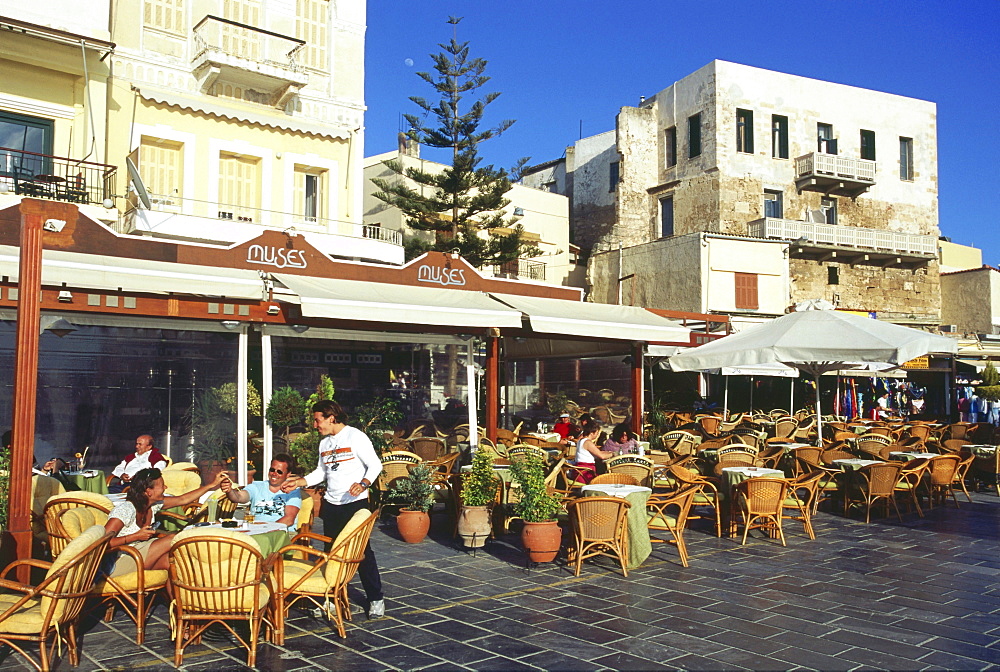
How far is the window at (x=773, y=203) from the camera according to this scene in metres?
31.9

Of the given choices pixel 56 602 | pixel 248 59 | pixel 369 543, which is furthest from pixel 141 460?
pixel 248 59

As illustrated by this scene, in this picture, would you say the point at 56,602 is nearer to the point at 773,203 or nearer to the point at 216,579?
the point at 216,579

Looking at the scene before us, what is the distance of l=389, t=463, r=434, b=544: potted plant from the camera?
7641mm

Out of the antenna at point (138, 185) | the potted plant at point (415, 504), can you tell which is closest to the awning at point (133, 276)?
the potted plant at point (415, 504)

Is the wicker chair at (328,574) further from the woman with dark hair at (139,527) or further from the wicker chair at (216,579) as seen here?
the woman with dark hair at (139,527)

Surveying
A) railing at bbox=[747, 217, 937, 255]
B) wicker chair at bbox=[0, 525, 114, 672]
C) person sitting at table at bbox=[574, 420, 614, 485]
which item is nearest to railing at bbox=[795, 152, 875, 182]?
railing at bbox=[747, 217, 937, 255]

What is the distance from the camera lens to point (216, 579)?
4.30 meters

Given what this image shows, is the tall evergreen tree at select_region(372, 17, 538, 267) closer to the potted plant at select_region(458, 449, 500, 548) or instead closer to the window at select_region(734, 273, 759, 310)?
the window at select_region(734, 273, 759, 310)

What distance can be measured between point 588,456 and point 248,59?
43.3 ft

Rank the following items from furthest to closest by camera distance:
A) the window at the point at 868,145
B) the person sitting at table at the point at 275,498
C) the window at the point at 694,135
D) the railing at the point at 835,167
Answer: the window at the point at 868,145 < the window at the point at 694,135 < the railing at the point at 835,167 < the person sitting at table at the point at 275,498

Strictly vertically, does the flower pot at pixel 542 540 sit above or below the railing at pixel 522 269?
below

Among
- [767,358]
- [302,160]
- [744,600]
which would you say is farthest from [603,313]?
[302,160]

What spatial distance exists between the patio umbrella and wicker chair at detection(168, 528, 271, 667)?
23.4ft

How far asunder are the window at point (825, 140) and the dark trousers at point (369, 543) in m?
32.0
